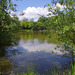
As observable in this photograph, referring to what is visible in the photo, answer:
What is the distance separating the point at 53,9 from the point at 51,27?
1.58 metres

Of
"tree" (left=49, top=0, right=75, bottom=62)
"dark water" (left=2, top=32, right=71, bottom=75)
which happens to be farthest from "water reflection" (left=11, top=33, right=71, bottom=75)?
"tree" (left=49, top=0, right=75, bottom=62)

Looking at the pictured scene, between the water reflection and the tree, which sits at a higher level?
the tree

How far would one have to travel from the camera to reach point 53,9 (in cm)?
840

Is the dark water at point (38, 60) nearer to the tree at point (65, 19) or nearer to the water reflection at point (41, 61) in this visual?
the water reflection at point (41, 61)

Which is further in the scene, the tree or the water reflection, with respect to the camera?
the water reflection

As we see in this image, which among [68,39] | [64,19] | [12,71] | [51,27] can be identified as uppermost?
[64,19]

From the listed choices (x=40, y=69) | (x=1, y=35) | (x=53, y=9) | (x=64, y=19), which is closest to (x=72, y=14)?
(x=64, y=19)

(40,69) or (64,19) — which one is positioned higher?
(64,19)

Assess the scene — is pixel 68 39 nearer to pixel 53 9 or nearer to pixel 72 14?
pixel 72 14

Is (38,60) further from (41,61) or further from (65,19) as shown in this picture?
(65,19)

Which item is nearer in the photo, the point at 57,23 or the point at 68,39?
the point at 57,23

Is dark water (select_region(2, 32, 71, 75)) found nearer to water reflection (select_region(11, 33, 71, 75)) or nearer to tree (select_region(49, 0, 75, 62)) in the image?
water reflection (select_region(11, 33, 71, 75))

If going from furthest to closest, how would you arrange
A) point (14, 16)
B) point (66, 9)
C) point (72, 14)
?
1. point (14, 16)
2. point (66, 9)
3. point (72, 14)

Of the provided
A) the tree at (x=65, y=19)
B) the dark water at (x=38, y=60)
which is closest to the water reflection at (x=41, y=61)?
the dark water at (x=38, y=60)
